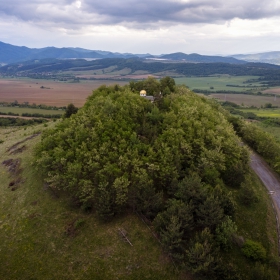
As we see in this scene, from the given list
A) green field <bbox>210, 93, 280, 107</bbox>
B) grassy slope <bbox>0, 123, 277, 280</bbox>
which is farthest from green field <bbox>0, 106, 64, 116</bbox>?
green field <bbox>210, 93, 280, 107</bbox>

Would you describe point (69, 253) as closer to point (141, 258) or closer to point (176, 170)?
point (141, 258)

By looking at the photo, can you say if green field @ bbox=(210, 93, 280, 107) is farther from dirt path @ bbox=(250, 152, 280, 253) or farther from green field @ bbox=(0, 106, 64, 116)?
green field @ bbox=(0, 106, 64, 116)

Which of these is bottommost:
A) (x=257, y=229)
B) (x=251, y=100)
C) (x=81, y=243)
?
(x=81, y=243)

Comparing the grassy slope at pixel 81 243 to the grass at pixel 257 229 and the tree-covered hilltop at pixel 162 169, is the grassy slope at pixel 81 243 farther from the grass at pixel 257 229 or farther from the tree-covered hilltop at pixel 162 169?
the tree-covered hilltop at pixel 162 169

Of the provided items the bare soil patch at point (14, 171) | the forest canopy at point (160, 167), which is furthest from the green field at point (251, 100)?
the bare soil patch at point (14, 171)

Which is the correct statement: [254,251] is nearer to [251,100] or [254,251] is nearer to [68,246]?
[68,246]

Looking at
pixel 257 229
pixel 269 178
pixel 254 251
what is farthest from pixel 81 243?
pixel 269 178

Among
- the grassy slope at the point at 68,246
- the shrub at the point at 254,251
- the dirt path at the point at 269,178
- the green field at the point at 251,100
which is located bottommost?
the grassy slope at the point at 68,246
